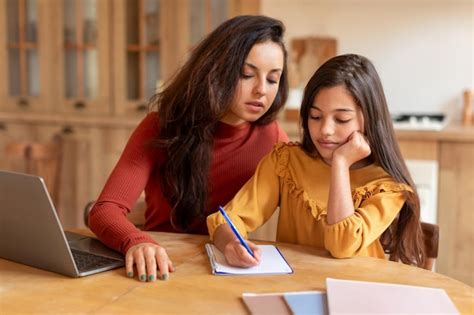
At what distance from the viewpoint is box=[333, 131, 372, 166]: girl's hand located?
149 centimetres

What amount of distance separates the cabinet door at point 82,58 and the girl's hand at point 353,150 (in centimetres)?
252

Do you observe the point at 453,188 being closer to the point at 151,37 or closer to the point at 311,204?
the point at 311,204

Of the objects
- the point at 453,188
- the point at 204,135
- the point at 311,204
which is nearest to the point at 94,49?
the point at 453,188

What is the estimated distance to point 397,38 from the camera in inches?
140

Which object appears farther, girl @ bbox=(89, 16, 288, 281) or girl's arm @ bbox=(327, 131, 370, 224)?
girl @ bbox=(89, 16, 288, 281)

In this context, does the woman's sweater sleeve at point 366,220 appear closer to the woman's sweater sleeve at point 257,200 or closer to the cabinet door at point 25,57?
the woman's sweater sleeve at point 257,200

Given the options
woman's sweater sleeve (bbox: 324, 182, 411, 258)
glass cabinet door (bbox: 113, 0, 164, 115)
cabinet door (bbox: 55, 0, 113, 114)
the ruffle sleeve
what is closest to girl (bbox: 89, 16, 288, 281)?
the ruffle sleeve

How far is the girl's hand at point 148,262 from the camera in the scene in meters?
1.30

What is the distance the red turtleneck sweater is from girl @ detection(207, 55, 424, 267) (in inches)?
9.1

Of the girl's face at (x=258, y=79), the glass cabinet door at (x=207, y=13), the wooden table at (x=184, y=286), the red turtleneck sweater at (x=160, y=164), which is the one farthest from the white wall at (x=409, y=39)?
the wooden table at (x=184, y=286)

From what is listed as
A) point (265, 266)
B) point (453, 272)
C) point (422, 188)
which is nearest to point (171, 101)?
point (265, 266)

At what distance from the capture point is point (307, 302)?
1.16 m

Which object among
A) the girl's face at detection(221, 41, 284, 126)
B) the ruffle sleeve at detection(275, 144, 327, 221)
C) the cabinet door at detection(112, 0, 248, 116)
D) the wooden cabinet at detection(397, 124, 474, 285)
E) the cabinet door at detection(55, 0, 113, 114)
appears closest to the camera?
the ruffle sleeve at detection(275, 144, 327, 221)

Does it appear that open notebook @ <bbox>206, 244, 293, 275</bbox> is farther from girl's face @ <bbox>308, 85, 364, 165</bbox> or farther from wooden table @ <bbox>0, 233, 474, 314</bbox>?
girl's face @ <bbox>308, 85, 364, 165</bbox>
